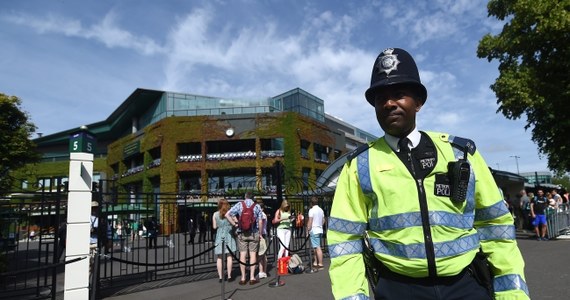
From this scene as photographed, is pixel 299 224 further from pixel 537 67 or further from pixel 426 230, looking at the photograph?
pixel 426 230

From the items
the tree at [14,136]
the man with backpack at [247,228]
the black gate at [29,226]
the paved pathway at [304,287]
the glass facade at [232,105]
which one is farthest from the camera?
the glass facade at [232,105]

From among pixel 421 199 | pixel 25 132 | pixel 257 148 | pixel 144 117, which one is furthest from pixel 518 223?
pixel 144 117

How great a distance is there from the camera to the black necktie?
1973 mm

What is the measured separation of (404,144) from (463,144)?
307mm

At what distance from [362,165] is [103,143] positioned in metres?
70.0

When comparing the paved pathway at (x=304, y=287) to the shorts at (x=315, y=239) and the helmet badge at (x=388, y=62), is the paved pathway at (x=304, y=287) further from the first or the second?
the helmet badge at (x=388, y=62)

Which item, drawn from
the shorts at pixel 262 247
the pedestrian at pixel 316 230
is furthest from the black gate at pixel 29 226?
the pedestrian at pixel 316 230

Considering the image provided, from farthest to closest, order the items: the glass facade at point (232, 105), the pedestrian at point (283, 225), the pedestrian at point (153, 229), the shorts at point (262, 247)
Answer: the glass facade at point (232, 105)
the pedestrian at point (153, 229)
the pedestrian at point (283, 225)
the shorts at point (262, 247)

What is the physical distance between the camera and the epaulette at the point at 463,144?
78.3 inches

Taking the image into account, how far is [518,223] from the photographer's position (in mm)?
18984

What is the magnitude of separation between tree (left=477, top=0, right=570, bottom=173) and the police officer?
13440 mm

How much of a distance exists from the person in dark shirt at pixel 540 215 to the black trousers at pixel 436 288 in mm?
13679

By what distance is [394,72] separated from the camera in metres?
1.96

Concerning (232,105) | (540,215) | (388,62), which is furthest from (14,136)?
(232,105)
